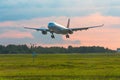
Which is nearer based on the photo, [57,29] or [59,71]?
[59,71]

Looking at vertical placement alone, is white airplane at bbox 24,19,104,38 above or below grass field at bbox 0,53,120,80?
above

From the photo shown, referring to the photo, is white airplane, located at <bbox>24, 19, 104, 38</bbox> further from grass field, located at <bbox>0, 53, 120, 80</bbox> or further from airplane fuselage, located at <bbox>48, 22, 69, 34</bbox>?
grass field, located at <bbox>0, 53, 120, 80</bbox>

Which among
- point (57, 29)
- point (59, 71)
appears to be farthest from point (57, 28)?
point (59, 71)

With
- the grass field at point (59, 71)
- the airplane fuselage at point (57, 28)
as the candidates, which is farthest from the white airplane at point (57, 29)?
the grass field at point (59, 71)

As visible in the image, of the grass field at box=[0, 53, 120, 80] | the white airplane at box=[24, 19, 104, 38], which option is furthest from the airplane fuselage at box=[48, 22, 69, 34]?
the grass field at box=[0, 53, 120, 80]

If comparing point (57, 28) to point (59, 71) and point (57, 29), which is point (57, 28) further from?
point (59, 71)

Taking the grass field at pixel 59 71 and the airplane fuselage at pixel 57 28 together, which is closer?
the grass field at pixel 59 71

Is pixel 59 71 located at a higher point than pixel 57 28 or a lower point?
lower

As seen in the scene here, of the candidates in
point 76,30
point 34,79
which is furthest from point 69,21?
point 34,79

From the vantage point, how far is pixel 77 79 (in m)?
40.5

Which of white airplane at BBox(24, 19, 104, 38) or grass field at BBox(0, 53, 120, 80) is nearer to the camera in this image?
grass field at BBox(0, 53, 120, 80)

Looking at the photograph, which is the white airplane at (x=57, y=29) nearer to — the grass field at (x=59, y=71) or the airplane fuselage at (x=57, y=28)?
the airplane fuselage at (x=57, y=28)

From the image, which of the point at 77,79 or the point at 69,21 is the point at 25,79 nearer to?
the point at 77,79

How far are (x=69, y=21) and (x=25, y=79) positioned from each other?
8329cm
